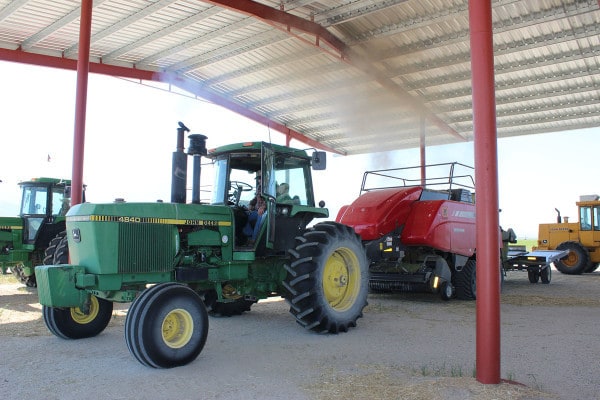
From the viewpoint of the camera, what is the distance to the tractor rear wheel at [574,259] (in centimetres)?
1558

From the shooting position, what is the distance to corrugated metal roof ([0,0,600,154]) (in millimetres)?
12039

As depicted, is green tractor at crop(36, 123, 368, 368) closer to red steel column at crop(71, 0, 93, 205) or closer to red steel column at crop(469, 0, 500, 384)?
red steel column at crop(469, 0, 500, 384)

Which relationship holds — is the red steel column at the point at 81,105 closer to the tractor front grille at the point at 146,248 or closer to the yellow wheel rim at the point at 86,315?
the yellow wheel rim at the point at 86,315

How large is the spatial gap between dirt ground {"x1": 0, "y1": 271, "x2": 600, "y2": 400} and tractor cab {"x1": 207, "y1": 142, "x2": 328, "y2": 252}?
126 centimetres

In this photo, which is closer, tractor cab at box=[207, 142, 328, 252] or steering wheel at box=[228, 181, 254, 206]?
tractor cab at box=[207, 142, 328, 252]

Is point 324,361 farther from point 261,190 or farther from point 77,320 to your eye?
point 77,320

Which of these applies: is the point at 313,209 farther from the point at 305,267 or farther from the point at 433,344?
the point at 433,344

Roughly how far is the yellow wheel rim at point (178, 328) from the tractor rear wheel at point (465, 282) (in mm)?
6104

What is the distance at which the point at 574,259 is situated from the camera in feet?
52.0

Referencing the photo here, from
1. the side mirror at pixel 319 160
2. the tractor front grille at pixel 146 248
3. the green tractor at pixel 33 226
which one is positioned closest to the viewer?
the tractor front grille at pixel 146 248

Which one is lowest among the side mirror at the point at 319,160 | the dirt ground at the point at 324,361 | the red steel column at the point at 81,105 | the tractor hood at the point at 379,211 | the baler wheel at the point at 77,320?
the dirt ground at the point at 324,361

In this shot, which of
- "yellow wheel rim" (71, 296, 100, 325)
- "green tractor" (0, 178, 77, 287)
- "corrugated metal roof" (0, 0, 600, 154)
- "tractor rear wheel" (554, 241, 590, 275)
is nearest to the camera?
"yellow wheel rim" (71, 296, 100, 325)

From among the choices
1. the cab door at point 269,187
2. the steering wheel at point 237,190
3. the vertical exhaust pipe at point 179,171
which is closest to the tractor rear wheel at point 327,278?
the cab door at point 269,187

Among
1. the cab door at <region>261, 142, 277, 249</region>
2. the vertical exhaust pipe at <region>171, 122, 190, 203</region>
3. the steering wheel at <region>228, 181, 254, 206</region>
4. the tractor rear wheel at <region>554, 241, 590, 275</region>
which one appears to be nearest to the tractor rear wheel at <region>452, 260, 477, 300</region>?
the cab door at <region>261, 142, 277, 249</region>
